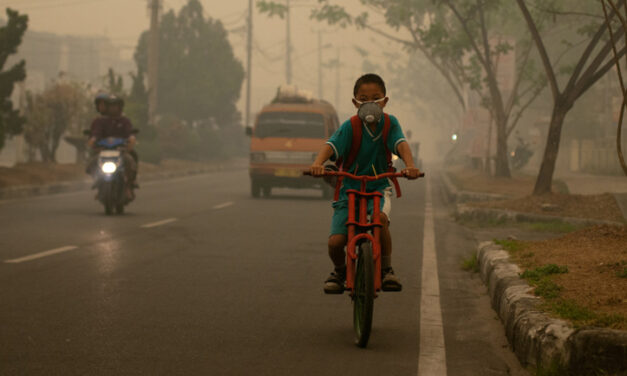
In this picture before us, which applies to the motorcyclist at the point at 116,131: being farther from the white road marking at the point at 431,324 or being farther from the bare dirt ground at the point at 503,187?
the bare dirt ground at the point at 503,187

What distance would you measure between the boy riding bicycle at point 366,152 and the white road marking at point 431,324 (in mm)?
454

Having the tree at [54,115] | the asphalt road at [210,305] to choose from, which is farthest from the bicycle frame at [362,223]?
the tree at [54,115]

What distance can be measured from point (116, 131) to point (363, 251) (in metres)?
11.1

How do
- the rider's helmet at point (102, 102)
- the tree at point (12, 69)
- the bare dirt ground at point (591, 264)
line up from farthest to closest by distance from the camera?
the tree at point (12, 69)
the rider's helmet at point (102, 102)
the bare dirt ground at point (591, 264)

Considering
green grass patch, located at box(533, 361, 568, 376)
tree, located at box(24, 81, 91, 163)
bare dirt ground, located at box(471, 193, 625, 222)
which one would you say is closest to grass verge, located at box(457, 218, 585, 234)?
bare dirt ground, located at box(471, 193, 625, 222)

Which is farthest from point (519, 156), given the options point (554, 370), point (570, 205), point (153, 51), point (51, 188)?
point (554, 370)

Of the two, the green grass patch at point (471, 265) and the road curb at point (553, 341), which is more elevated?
the road curb at point (553, 341)

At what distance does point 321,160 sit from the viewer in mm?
6617

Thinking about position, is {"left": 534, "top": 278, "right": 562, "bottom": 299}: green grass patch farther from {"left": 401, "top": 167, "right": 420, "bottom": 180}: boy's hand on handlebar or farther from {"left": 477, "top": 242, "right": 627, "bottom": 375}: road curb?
{"left": 401, "top": 167, "right": 420, "bottom": 180}: boy's hand on handlebar

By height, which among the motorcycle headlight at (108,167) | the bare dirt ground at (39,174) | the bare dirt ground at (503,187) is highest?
the motorcycle headlight at (108,167)

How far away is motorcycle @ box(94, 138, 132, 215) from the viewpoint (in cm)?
1619

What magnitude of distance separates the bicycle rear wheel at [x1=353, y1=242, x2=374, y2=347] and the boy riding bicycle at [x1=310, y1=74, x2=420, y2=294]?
0.19m

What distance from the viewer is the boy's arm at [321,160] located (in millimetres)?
6457

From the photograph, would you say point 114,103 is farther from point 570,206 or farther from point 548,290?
point 548,290
